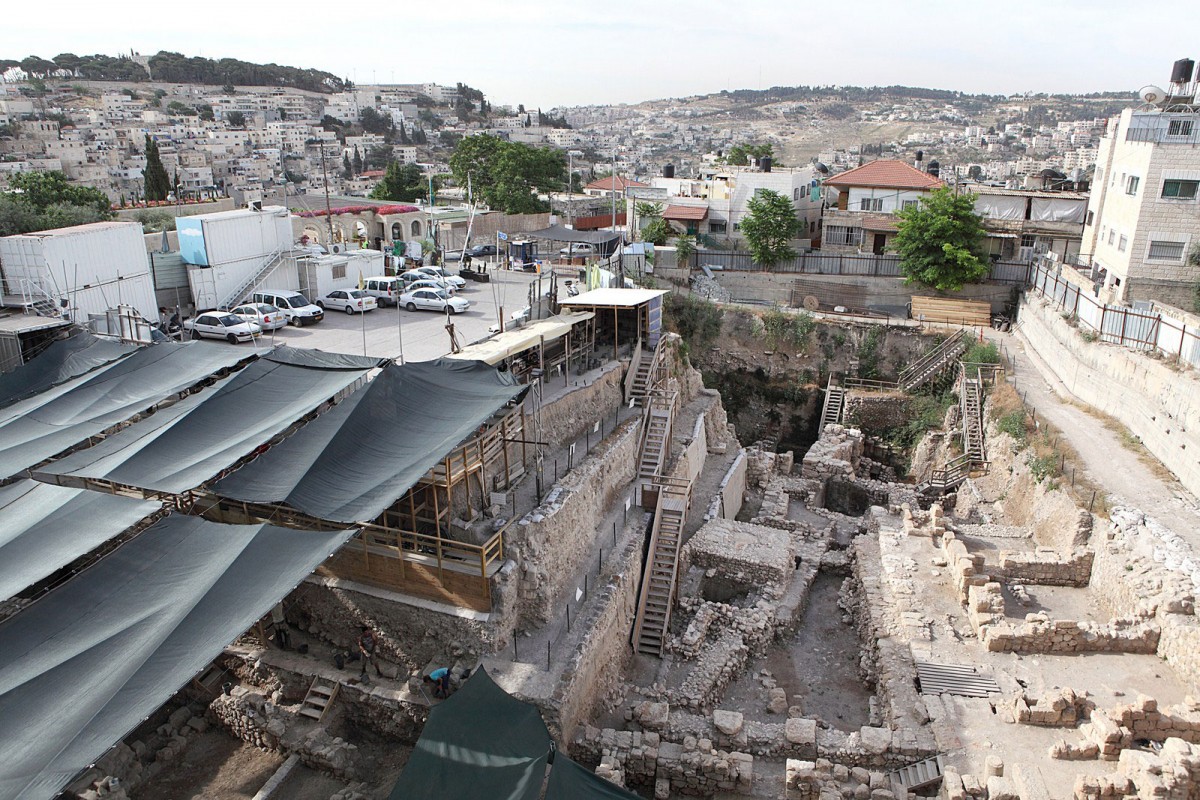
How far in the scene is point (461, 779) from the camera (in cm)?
1070

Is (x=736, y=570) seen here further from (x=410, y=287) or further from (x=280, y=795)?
(x=410, y=287)

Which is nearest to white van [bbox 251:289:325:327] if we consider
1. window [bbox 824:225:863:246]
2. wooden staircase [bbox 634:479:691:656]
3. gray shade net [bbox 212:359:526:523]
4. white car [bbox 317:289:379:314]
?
white car [bbox 317:289:379:314]

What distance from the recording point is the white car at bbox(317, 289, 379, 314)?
27016 mm

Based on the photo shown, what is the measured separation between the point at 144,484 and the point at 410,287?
55.0 ft

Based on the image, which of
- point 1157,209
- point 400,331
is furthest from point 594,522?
point 1157,209

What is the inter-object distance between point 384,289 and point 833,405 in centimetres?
1822

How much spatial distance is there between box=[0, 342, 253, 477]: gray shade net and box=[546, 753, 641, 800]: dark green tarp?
1052 centimetres

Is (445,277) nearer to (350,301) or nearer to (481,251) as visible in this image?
(350,301)

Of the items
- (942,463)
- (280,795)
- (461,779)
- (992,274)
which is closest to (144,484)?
(280,795)

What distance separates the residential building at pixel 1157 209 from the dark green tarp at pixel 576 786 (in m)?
28.0

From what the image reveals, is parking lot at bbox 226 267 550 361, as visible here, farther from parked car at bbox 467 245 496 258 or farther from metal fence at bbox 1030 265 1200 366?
metal fence at bbox 1030 265 1200 366

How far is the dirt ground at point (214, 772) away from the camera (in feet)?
41.8

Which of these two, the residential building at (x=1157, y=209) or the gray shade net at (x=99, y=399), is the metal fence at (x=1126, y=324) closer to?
the residential building at (x=1157, y=209)

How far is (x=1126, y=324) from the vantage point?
24.0 metres
